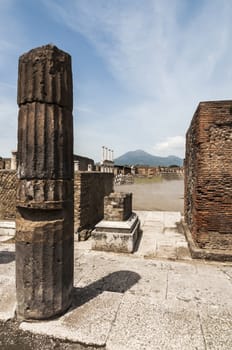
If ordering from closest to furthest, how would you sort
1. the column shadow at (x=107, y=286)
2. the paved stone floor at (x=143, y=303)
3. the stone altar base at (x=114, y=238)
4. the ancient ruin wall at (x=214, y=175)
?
the paved stone floor at (x=143, y=303)
the column shadow at (x=107, y=286)
the ancient ruin wall at (x=214, y=175)
the stone altar base at (x=114, y=238)

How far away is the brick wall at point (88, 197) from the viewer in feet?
23.2

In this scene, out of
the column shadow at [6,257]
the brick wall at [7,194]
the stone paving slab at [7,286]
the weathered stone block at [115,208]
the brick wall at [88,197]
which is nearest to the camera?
the stone paving slab at [7,286]

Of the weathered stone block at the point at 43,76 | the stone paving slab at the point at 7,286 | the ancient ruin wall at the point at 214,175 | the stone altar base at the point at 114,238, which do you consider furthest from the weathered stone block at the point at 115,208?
the weathered stone block at the point at 43,76

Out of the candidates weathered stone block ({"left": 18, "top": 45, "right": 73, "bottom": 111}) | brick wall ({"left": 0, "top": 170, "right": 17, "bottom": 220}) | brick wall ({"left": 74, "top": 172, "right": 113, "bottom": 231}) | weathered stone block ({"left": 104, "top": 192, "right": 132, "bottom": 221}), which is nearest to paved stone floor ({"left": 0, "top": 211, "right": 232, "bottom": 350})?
weathered stone block ({"left": 104, "top": 192, "right": 132, "bottom": 221})

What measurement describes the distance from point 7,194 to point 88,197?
282 cm

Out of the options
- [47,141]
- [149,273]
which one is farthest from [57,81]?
[149,273]

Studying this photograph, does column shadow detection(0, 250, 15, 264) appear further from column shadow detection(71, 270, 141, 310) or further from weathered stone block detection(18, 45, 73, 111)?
weathered stone block detection(18, 45, 73, 111)

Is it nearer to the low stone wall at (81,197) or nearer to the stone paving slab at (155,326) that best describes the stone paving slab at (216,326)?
the stone paving slab at (155,326)

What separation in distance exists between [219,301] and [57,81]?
3.97 m

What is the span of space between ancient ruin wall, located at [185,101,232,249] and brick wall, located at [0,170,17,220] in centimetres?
597

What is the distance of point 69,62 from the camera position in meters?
3.24

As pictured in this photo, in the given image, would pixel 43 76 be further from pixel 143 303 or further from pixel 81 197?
pixel 81 197

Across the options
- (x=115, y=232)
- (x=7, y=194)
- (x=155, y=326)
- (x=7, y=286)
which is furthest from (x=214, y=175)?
(x=7, y=194)

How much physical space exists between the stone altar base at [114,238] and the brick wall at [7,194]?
3510 mm
